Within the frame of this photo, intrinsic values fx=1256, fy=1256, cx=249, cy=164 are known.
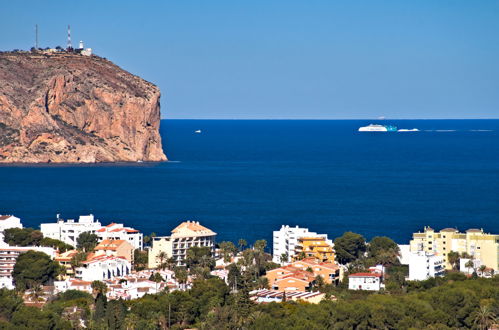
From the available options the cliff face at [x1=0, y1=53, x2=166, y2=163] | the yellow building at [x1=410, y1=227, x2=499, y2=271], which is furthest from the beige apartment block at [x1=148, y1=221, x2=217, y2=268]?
the cliff face at [x1=0, y1=53, x2=166, y2=163]

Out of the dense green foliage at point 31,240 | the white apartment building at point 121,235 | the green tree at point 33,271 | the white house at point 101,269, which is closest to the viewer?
the green tree at point 33,271

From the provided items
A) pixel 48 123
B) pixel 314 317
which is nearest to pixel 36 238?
pixel 314 317

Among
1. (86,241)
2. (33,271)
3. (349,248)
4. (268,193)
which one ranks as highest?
(268,193)

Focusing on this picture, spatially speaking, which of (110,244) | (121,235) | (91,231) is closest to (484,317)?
(110,244)

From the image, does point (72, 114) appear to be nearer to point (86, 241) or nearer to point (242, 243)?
point (86, 241)

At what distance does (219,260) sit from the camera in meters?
69.4

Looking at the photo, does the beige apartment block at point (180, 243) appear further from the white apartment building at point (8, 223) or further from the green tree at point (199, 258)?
the white apartment building at point (8, 223)

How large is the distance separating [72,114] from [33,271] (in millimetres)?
90688

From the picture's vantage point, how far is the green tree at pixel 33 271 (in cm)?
6175

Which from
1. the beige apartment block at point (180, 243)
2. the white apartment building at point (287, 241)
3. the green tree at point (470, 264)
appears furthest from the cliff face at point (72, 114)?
the green tree at point (470, 264)

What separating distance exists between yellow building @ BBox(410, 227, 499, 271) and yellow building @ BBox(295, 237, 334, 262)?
4.61m

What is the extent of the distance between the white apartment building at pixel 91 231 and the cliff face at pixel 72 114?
7102 cm

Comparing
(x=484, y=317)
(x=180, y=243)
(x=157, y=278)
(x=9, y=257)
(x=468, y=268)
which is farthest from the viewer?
(x=180, y=243)

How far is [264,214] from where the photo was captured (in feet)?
316
